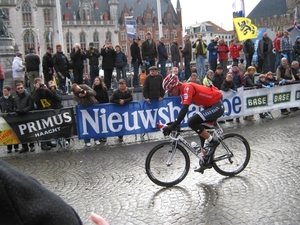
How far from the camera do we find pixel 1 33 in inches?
768

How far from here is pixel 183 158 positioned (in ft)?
23.1

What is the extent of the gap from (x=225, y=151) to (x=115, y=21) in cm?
8122

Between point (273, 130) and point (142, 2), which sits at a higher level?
point (142, 2)

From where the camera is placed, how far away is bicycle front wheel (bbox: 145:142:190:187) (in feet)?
22.6

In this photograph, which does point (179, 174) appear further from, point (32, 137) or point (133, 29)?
point (133, 29)

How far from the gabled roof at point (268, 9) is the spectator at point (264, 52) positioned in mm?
76279

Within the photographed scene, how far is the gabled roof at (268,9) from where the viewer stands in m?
89.4

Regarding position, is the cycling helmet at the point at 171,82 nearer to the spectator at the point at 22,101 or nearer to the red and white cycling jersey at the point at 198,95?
the red and white cycling jersey at the point at 198,95

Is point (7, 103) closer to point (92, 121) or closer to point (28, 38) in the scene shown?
point (92, 121)

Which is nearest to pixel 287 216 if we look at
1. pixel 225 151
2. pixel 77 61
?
pixel 225 151

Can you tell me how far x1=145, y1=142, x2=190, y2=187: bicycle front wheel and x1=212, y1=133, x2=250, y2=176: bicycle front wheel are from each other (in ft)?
2.23

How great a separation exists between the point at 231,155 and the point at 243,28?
12.1 metres

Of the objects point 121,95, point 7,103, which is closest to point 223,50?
point 121,95

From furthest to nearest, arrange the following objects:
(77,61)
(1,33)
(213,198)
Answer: (1,33)
(77,61)
(213,198)
